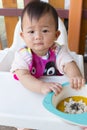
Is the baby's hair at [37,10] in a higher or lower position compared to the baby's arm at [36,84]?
higher

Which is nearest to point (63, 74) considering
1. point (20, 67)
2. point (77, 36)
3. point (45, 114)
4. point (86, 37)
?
point (20, 67)

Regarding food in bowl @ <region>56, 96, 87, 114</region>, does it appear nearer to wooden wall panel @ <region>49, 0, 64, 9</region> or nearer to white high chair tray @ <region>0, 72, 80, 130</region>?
white high chair tray @ <region>0, 72, 80, 130</region>

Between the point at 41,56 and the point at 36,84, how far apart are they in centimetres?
19

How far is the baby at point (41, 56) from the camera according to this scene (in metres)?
0.66

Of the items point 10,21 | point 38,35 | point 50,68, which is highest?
point 38,35

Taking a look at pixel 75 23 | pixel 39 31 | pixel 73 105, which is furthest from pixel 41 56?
pixel 75 23

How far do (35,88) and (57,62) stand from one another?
0.20 m

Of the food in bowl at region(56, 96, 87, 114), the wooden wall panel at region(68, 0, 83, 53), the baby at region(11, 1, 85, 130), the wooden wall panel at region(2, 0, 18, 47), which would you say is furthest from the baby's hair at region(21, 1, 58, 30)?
the wooden wall panel at region(2, 0, 18, 47)

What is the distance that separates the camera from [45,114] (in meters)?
0.57

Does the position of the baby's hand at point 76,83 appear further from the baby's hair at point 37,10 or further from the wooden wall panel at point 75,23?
the wooden wall panel at point 75,23

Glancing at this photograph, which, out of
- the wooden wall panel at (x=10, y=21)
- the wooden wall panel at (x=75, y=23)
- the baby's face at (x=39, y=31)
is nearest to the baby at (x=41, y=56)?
the baby's face at (x=39, y=31)

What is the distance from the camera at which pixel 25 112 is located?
58cm

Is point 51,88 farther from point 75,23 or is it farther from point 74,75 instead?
point 75,23

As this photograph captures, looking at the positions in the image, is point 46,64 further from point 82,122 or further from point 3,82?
point 82,122
